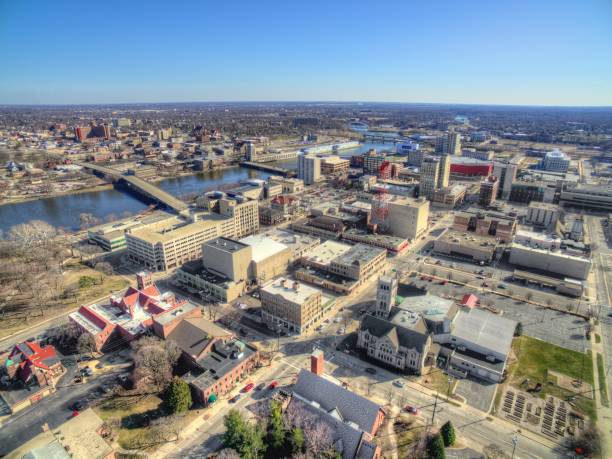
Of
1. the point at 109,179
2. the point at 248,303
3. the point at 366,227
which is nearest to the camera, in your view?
the point at 248,303

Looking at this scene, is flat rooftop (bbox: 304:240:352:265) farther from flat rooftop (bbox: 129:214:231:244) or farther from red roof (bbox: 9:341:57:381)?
red roof (bbox: 9:341:57:381)

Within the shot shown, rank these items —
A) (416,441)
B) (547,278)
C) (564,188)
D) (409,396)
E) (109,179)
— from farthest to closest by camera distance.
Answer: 1. (109,179)
2. (564,188)
3. (547,278)
4. (409,396)
5. (416,441)

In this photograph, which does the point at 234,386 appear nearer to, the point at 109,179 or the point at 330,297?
the point at 330,297

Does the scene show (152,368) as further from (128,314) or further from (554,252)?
(554,252)

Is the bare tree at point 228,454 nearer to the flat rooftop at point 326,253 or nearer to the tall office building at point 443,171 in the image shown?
the flat rooftop at point 326,253

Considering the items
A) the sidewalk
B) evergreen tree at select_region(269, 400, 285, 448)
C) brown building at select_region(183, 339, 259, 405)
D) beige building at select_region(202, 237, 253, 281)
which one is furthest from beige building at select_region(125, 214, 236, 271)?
the sidewalk

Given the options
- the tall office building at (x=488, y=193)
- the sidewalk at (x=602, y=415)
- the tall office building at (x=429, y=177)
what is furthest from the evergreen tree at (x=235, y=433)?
the tall office building at (x=488, y=193)

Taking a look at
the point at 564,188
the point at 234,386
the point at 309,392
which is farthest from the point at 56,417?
the point at 564,188
